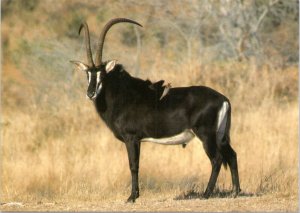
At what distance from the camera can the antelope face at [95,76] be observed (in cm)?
1012

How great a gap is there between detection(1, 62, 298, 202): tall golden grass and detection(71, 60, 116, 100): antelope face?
225 cm

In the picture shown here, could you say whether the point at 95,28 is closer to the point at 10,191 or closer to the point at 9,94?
the point at 9,94

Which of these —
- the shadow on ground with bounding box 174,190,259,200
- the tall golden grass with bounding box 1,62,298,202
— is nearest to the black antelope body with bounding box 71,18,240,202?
the shadow on ground with bounding box 174,190,259,200

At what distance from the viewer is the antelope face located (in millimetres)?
10125

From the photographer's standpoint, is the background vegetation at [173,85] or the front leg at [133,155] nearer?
the front leg at [133,155]

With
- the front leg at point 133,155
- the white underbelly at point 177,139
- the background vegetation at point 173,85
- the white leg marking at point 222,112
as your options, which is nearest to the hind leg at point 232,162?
the white leg marking at point 222,112

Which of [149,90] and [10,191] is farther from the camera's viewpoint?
[10,191]

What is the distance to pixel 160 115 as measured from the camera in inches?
404

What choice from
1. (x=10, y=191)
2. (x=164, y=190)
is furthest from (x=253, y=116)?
(x=10, y=191)

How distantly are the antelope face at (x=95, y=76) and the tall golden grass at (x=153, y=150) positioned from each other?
7.39ft

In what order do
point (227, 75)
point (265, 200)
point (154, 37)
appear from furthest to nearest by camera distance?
1. point (154, 37)
2. point (227, 75)
3. point (265, 200)

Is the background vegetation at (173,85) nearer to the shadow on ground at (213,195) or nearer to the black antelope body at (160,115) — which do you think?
the shadow on ground at (213,195)

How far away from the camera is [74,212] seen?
9375mm

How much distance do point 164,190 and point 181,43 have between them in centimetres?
1191
